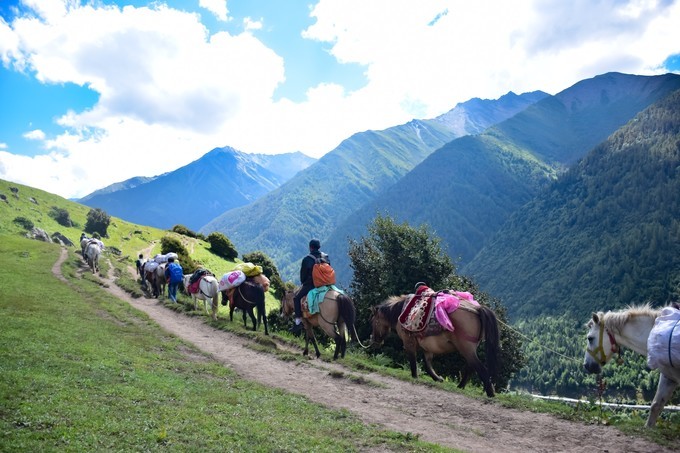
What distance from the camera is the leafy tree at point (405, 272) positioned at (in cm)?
2583

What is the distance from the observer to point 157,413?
7.93 m

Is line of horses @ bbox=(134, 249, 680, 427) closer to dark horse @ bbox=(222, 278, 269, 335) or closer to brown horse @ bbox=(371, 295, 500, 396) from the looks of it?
brown horse @ bbox=(371, 295, 500, 396)

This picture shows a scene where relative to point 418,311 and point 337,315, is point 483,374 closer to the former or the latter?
point 418,311

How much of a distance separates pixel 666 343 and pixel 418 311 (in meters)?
6.25

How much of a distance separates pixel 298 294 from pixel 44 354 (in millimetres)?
8258

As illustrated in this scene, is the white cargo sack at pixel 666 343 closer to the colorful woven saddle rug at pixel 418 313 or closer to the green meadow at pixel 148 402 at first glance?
the green meadow at pixel 148 402

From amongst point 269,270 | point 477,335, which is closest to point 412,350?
point 477,335

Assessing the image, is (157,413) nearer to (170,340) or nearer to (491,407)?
(491,407)

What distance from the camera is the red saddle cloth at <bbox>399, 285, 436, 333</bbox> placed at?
12.5 metres

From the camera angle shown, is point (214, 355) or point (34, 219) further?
point (34, 219)

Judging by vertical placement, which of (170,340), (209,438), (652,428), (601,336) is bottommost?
(170,340)

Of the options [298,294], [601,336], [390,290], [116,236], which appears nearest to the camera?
[601,336]

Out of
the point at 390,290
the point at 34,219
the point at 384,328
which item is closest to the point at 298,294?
the point at 384,328

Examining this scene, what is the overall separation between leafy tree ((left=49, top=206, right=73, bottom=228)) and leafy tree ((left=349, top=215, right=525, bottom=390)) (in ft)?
217
